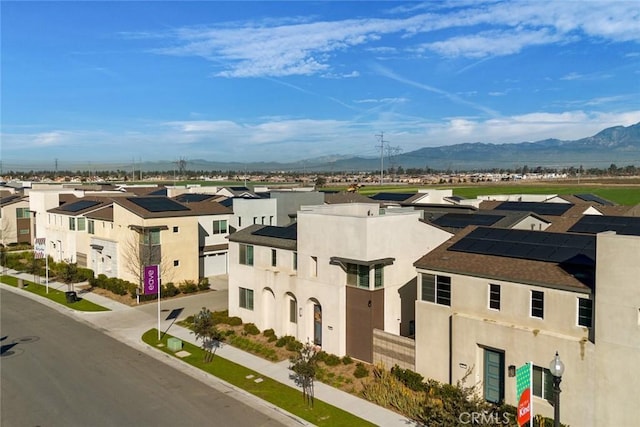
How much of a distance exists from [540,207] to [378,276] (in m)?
23.9

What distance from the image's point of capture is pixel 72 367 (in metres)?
25.5

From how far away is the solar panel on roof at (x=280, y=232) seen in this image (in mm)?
30350

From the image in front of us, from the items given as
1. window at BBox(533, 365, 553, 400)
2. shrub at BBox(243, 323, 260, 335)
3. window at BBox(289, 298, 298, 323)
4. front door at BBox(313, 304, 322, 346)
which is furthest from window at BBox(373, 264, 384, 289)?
shrub at BBox(243, 323, 260, 335)

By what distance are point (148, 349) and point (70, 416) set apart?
8148 mm

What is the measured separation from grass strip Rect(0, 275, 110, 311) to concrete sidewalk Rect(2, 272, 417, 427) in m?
0.61

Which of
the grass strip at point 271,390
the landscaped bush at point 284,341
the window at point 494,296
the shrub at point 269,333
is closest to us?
the grass strip at point 271,390

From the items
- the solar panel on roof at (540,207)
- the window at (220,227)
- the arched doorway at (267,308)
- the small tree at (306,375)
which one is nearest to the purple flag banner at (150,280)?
the arched doorway at (267,308)

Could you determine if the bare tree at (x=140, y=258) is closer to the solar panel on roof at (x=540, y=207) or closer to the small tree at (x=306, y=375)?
the small tree at (x=306, y=375)

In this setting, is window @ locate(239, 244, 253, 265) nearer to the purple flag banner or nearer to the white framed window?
the white framed window

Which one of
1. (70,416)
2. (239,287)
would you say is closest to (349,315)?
(239,287)

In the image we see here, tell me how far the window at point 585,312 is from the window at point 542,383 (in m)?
2.20

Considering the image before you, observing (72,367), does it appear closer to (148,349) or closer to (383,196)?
(148,349)

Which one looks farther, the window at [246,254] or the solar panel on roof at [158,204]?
the solar panel on roof at [158,204]

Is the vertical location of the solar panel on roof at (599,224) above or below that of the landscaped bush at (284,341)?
above
